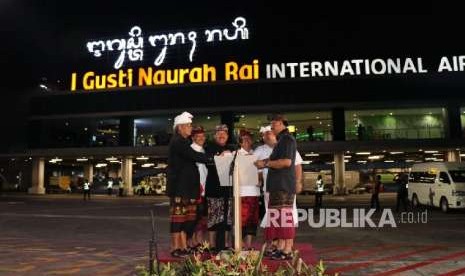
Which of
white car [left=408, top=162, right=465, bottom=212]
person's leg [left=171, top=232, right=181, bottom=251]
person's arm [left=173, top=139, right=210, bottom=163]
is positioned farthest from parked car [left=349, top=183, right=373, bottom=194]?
person's arm [left=173, top=139, right=210, bottom=163]

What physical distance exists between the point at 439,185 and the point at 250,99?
62.5ft

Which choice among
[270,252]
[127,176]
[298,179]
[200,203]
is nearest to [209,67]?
[127,176]

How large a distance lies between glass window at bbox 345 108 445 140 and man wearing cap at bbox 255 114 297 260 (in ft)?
99.7

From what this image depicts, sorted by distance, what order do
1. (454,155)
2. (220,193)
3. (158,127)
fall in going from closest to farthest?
(220,193) → (454,155) → (158,127)

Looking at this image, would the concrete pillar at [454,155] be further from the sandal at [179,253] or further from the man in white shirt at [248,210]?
the sandal at [179,253]

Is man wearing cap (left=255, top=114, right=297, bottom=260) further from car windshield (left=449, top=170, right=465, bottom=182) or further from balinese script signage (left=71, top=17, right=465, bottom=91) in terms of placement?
balinese script signage (left=71, top=17, right=465, bottom=91)

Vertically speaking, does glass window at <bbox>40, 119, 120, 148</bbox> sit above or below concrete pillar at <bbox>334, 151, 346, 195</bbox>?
above

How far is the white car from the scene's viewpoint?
19.7 metres

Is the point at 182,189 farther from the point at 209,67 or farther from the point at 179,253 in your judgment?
the point at 209,67

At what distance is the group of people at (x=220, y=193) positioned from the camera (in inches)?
272

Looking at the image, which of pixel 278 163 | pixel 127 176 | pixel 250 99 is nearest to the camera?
pixel 278 163

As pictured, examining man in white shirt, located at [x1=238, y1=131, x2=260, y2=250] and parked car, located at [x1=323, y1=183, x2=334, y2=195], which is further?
parked car, located at [x1=323, y1=183, x2=334, y2=195]

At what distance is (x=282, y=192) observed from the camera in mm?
6906

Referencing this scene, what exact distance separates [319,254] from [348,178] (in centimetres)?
3358
